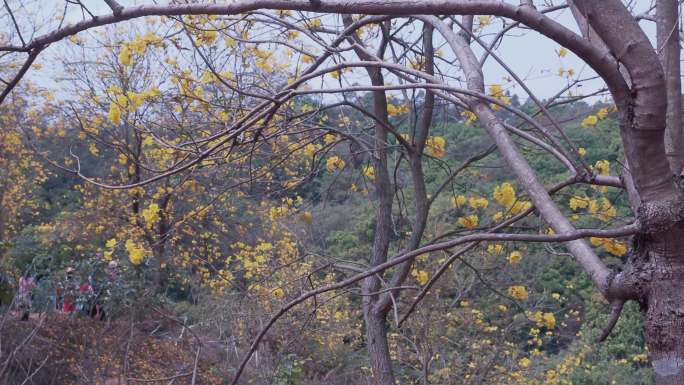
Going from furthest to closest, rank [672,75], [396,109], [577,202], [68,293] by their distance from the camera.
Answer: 1. [68,293]
2. [396,109]
3. [577,202]
4. [672,75]

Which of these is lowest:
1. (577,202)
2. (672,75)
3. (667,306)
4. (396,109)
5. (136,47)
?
(667,306)

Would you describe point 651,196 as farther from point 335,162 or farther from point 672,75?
point 335,162

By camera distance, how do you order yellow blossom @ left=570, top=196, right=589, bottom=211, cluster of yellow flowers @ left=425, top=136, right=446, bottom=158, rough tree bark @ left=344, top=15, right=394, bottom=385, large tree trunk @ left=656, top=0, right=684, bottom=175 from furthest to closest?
1. cluster of yellow flowers @ left=425, top=136, right=446, bottom=158
2. rough tree bark @ left=344, top=15, right=394, bottom=385
3. yellow blossom @ left=570, top=196, right=589, bottom=211
4. large tree trunk @ left=656, top=0, right=684, bottom=175

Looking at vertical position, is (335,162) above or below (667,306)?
above

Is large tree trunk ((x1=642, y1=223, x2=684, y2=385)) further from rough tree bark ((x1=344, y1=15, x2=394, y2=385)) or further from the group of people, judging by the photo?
the group of people

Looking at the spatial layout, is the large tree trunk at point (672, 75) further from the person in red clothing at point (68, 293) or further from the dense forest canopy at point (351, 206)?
the person in red clothing at point (68, 293)

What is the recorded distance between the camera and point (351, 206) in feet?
32.1

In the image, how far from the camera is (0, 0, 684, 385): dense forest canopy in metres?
1.49

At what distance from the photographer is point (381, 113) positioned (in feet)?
13.5

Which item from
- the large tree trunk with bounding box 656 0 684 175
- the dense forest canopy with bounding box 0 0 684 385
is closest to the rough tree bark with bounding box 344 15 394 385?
the dense forest canopy with bounding box 0 0 684 385

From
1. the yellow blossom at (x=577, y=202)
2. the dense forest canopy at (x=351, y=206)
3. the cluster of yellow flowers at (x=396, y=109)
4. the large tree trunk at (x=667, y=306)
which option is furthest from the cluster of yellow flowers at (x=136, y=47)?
the large tree trunk at (x=667, y=306)

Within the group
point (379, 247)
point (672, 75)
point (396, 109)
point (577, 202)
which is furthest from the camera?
point (396, 109)

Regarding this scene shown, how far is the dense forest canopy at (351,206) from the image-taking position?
4.88 feet

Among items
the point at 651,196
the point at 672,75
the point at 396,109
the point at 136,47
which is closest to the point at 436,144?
the point at 396,109
